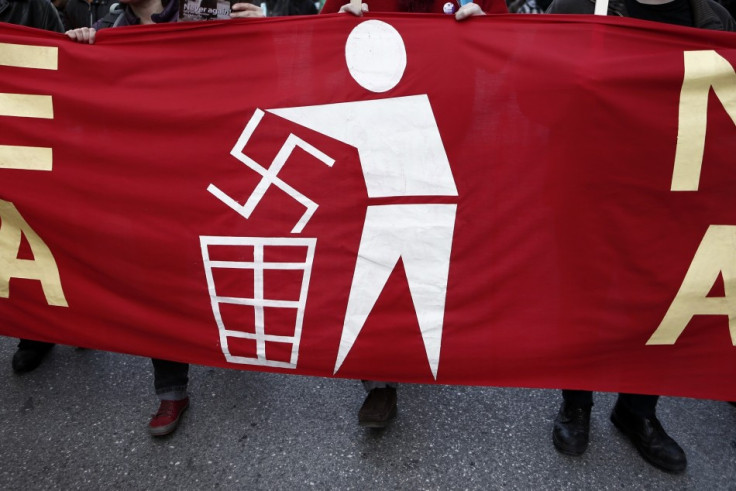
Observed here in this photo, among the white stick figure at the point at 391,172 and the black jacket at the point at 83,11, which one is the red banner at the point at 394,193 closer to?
the white stick figure at the point at 391,172

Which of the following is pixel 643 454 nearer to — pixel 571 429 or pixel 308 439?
pixel 571 429

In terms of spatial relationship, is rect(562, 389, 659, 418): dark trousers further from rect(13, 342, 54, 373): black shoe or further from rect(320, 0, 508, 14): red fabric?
rect(13, 342, 54, 373): black shoe

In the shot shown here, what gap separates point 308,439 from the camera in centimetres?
231

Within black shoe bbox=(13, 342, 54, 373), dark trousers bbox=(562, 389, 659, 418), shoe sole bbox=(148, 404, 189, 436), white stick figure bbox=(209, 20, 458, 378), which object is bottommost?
black shoe bbox=(13, 342, 54, 373)

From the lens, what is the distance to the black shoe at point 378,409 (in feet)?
7.50

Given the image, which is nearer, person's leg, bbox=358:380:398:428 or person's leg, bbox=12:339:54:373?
person's leg, bbox=358:380:398:428

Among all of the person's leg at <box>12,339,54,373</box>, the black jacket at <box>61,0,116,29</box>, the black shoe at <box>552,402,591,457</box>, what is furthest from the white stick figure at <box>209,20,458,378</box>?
the black jacket at <box>61,0,116,29</box>

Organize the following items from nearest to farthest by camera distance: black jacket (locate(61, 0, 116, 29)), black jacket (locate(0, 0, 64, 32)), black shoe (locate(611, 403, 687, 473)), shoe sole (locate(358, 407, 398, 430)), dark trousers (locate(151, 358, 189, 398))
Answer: black shoe (locate(611, 403, 687, 473))
shoe sole (locate(358, 407, 398, 430))
dark trousers (locate(151, 358, 189, 398))
black jacket (locate(0, 0, 64, 32))
black jacket (locate(61, 0, 116, 29))

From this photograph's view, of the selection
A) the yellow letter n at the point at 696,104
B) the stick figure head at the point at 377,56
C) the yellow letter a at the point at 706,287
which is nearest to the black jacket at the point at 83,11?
the stick figure head at the point at 377,56

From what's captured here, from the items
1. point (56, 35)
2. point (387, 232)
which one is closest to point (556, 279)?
point (387, 232)

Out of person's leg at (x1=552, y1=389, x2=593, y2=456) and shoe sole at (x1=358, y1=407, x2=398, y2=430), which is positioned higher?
person's leg at (x1=552, y1=389, x2=593, y2=456)

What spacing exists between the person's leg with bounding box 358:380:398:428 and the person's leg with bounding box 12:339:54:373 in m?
1.62

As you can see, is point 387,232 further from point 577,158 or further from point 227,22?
point 227,22

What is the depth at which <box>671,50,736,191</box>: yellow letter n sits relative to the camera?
1878mm
